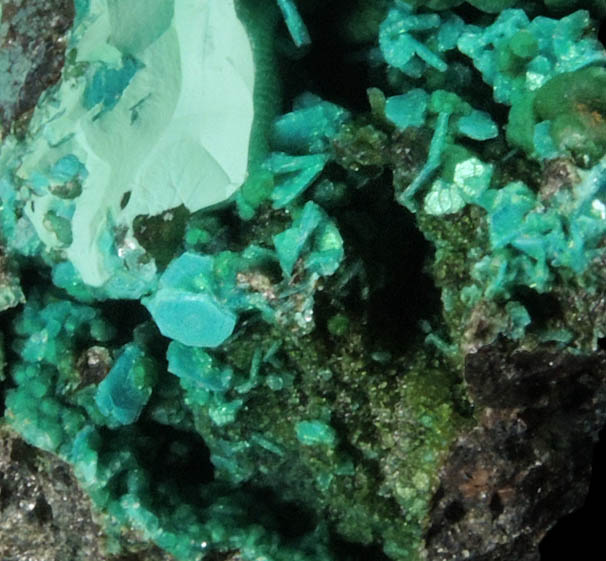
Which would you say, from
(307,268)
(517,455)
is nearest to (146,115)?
(307,268)

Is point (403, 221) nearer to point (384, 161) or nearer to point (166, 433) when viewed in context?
point (384, 161)

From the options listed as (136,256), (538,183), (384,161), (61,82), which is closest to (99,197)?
(136,256)

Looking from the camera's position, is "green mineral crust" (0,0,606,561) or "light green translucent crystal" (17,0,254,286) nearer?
"green mineral crust" (0,0,606,561)

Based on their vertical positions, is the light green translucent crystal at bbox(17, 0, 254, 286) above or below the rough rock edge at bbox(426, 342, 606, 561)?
above

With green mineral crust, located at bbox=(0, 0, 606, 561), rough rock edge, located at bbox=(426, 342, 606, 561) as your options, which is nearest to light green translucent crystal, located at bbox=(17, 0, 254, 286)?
green mineral crust, located at bbox=(0, 0, 606, 561)

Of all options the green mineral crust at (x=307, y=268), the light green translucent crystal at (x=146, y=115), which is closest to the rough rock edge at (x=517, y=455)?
the green mineral crust at (x=307, y=268)

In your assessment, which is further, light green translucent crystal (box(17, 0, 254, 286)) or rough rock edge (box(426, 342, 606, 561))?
light green translucent crystal (box(17, 0, 254, 286))

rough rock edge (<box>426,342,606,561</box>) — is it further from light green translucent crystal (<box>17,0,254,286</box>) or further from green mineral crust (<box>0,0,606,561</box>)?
light green translucent crystal (<box>17,0,254,286</box>)

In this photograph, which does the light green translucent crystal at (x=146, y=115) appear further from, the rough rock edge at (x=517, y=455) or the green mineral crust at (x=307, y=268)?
the rough rock edge at (x=517, y=455)

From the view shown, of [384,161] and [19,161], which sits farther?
[19,161]
